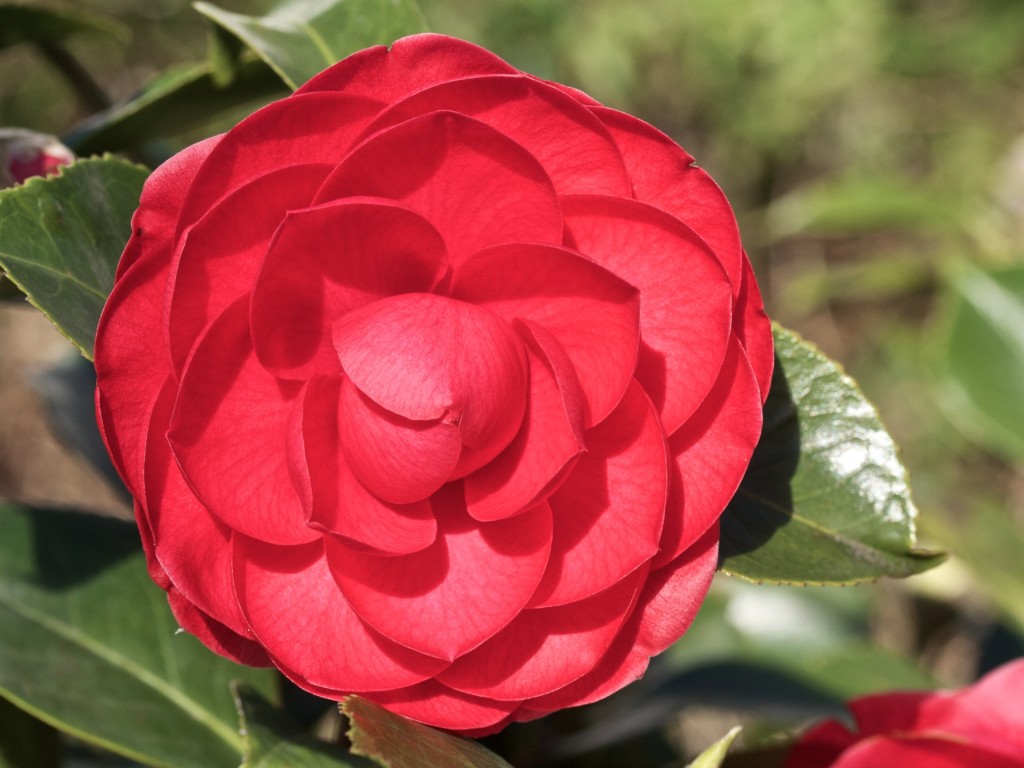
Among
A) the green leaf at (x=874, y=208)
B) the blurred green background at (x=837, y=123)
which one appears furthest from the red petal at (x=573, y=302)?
the green leaf at (x=874, y=208)

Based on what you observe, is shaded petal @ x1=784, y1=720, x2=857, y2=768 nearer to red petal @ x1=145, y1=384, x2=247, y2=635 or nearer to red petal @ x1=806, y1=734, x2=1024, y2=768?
red petal @ x1=806, y1=734, x2=1024, y2=768

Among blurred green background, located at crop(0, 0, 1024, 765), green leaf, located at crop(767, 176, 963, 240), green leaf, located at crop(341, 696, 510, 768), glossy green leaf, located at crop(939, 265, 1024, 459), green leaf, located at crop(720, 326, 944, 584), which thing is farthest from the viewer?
blurred green background, located at crop(0, 0, 1024, 765)

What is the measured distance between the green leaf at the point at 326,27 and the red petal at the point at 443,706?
429 millimetres

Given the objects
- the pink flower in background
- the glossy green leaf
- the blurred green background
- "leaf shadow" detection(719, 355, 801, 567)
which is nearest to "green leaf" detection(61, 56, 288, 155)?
the pink flower in background

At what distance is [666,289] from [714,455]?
0.09m

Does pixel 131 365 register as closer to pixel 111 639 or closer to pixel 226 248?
pixel 226 248

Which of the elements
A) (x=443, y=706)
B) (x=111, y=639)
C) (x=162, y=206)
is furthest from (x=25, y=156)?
(x=443, y=706)

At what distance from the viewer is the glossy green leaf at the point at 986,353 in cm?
147

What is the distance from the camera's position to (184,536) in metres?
0.53

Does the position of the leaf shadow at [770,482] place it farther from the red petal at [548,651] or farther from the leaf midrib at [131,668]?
the leaf midrib at [131,668]

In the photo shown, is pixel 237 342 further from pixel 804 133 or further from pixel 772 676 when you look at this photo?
pixel 804 133

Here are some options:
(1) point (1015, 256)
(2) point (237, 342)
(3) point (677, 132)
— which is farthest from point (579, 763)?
(3) point (677, 132)

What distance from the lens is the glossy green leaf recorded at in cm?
147

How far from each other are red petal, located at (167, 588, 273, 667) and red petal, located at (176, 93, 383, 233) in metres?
0.21
